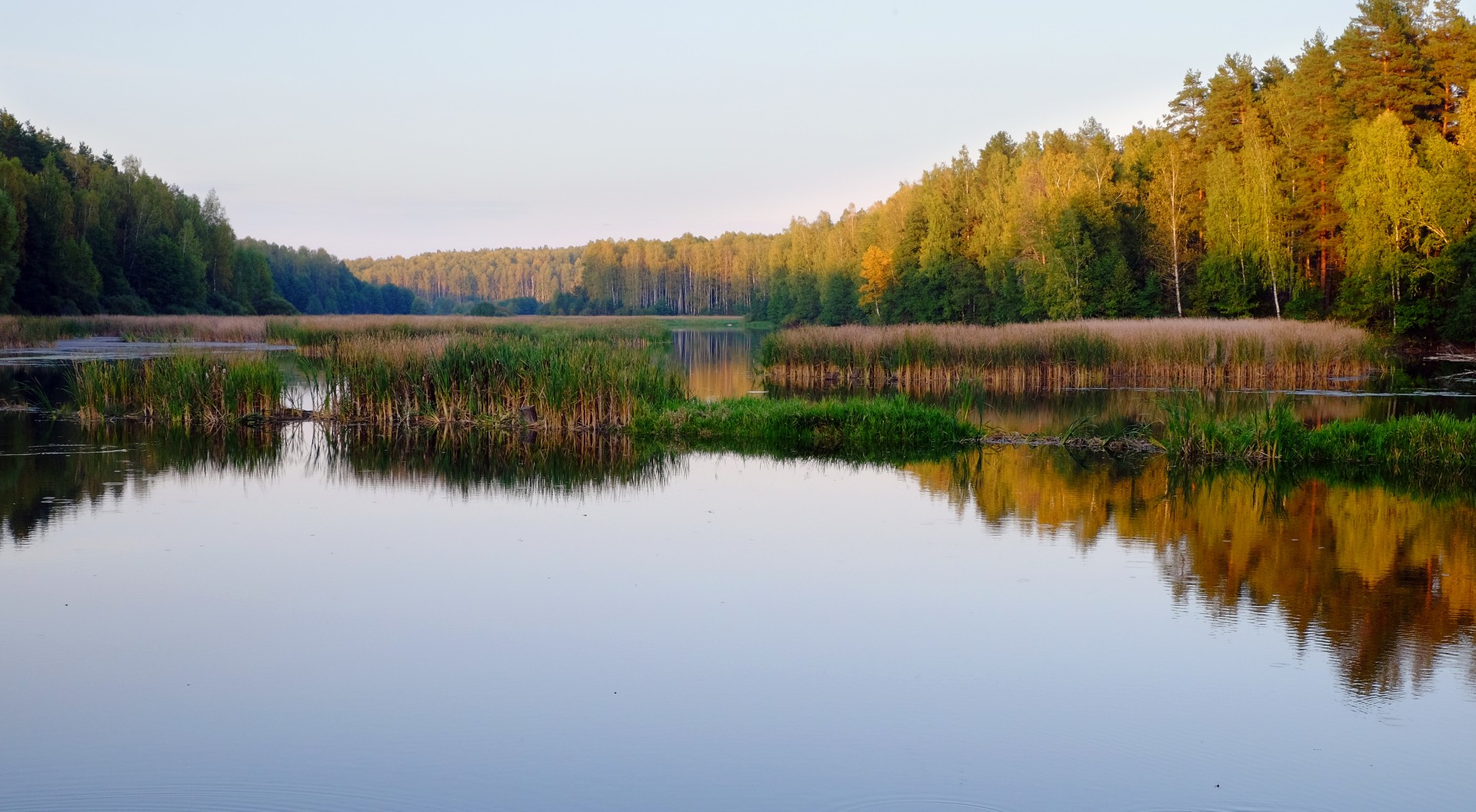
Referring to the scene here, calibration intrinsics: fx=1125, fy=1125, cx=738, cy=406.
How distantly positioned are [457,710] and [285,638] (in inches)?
64.6

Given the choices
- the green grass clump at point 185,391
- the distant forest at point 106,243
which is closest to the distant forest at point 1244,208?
the green grass clump at point 185,391

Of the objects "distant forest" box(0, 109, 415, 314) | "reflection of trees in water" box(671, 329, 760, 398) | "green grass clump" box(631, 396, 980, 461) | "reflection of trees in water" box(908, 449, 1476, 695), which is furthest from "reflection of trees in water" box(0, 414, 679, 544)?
"distant forest" box(0, 109, 415, 314)

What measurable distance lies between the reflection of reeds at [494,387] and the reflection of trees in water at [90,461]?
1.55 metres

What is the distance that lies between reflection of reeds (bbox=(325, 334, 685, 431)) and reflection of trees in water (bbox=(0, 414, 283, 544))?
1.55 metres

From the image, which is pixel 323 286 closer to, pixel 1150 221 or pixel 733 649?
pixel 1150 221

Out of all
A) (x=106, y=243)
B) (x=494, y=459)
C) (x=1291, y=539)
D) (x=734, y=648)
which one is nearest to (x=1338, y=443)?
(x=1291, y=539)

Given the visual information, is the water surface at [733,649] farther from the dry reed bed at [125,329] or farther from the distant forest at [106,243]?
the distant forest at [106,243]

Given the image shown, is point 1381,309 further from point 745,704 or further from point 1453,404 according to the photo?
point 745,704

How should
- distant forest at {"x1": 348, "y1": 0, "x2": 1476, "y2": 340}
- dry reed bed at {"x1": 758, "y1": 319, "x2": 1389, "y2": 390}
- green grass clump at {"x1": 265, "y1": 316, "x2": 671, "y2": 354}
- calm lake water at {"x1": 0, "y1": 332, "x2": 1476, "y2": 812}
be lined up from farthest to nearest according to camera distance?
green grass clump at {"x1": 265, "y1": 316, "x2": 671, "y2": 354}, distant forest at {"x1": 348, "y1": 0, "x2": 1476, "y2": 340}, dry reed bed at {"x1": 758, "y1": 319, "x2": 1389, "y2": 390}, calm lake water at {"x1": 0, "y1": 332, "x2": 1476, "y2": 812}

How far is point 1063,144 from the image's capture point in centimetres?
5528

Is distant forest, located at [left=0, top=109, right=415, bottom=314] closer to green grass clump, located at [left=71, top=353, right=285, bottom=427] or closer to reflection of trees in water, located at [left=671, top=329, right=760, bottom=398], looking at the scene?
reflection of trees in water, located at [left=671, top=329, right=760, bottom=398]

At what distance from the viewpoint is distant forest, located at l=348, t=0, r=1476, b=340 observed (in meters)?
29.8

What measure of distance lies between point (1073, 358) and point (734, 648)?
1939cm

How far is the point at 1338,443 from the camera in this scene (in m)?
12.4
